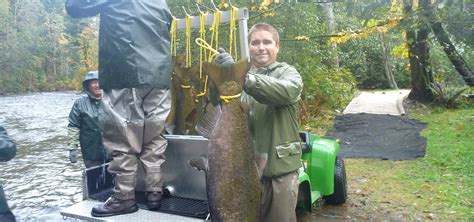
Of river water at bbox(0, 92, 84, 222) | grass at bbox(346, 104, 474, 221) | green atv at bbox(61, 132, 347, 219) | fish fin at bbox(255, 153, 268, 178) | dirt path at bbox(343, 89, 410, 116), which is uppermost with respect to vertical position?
fish fin at bbox(255, 153, 268, 178)

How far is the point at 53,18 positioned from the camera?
171 feet

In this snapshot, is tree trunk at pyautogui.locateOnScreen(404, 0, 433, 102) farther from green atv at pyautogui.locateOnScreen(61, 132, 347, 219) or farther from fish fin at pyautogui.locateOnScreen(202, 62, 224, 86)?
fish fin at pyautogui.locateOnScreen(202, 62, 224, 86)

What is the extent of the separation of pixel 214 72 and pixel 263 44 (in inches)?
23.9

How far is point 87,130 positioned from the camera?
515cm

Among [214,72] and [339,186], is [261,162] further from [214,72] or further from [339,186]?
[339,186]

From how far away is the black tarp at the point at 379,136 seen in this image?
898cm

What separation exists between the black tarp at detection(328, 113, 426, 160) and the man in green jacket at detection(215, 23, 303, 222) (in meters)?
5.99

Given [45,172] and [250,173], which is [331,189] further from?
[45,172]

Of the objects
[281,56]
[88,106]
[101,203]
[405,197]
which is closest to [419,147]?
[405,197]

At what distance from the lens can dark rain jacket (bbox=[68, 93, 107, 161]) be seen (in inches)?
201

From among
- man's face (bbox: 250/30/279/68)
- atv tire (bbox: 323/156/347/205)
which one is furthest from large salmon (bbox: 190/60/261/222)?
atv tire (bbox: 323/156/347/205)

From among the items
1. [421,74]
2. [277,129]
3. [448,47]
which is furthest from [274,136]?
[421,74]

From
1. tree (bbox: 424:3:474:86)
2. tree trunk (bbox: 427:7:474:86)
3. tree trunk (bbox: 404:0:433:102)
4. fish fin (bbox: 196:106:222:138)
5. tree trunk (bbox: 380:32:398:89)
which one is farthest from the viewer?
tree trunk (bbox: 380:32:398:89)

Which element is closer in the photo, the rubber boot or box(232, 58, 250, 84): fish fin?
box(232, 58, 250, 84): fish fin
